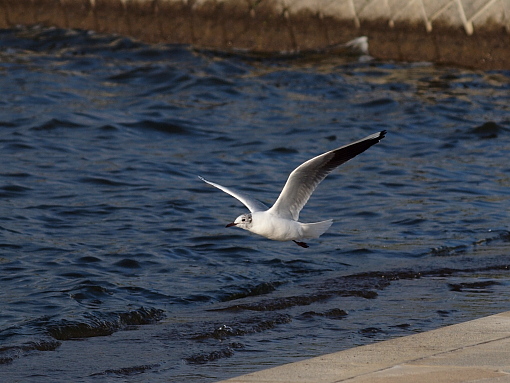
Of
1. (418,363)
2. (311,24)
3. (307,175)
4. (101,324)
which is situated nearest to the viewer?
(418,363)

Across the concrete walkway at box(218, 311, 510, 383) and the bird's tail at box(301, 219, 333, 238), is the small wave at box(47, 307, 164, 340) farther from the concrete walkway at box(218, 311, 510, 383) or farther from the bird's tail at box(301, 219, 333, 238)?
the concrete walkway at box(218, 311, 510, 383)

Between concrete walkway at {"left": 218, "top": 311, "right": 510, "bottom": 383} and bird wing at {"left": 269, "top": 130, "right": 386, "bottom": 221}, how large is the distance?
1.84m

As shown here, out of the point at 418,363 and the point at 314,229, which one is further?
the point at 314,229

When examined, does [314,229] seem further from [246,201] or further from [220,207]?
[220,207]

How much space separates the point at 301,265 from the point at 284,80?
873cm

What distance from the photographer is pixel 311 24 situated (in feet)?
59.4

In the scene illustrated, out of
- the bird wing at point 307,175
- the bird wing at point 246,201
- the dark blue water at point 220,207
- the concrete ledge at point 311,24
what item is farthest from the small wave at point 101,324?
the concrete ledge at point 311,24

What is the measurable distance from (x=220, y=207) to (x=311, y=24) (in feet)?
28.1

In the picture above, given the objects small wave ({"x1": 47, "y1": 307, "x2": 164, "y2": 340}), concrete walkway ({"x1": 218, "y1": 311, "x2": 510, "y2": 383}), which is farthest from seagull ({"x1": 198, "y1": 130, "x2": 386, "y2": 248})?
concrete walkway ({"x1": 218, "y1": 311, "x2": 510, "y2": 383})

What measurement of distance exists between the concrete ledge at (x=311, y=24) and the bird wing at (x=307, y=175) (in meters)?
10.6

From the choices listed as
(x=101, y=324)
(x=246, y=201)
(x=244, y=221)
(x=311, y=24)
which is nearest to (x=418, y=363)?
(x=244, y=221)

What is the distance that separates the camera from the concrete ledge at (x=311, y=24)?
55.6ft

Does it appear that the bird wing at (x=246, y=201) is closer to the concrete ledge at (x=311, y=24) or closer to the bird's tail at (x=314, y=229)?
the bird's tail at (x=314, y=229)

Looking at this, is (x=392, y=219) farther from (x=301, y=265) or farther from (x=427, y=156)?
(x=427, y=156)
